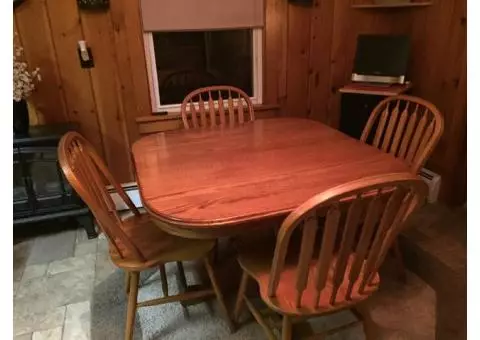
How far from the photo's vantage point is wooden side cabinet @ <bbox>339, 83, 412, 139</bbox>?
2.68m

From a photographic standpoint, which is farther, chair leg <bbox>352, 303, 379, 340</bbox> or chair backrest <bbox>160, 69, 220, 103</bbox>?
chair backrest <bbox>160, 69, 220, 103</bbox>

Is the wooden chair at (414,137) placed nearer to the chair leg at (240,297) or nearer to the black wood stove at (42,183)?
the chair leg at (240,297)

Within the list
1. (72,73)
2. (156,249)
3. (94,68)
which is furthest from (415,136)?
(72,73)

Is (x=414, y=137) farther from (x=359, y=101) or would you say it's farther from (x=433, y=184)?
(x=433, y=184)

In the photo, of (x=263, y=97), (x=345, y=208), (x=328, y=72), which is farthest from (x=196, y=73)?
(x=345, y=208)

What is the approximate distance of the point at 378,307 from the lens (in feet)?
A: 6.31

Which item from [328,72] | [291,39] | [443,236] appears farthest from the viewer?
[328,72]

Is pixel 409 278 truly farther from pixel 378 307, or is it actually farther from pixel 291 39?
pixel 291 39

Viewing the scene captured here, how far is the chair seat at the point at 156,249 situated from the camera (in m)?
1.55

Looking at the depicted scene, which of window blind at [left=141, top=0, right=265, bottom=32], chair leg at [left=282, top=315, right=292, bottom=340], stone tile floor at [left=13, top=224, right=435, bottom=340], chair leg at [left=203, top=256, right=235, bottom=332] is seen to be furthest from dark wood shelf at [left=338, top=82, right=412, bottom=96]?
chair leg at [left=282, top=315, right=292, bottom=340]

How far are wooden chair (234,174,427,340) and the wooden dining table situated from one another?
0.54ft

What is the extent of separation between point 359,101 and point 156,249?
188 centimetres

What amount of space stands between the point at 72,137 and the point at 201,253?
2.40ft

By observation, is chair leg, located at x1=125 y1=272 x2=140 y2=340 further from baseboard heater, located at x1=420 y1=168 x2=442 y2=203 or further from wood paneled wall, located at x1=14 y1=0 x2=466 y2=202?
baseboard heater, located at x1=420 y1=168 x2=442 y2=203
